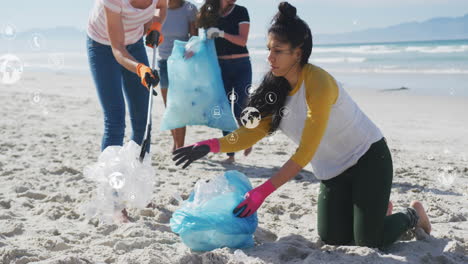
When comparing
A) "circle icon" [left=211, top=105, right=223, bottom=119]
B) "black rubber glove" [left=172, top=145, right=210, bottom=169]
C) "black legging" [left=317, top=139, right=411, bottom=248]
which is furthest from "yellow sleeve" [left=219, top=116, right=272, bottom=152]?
"circle icon" [left=211, top=105, right=223, bottom=119]

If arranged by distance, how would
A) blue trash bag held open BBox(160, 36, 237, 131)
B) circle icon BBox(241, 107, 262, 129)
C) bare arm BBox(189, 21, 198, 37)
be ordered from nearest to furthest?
circle icon BBox(241, 107, 262, 129), blue trash bag held open BBox(160, 36, 237, 131), bare arm BBox(189, 21, 198, 37)

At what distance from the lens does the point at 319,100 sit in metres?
2.56

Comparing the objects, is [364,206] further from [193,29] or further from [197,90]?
[193,29]

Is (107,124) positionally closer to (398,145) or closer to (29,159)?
(29,159)

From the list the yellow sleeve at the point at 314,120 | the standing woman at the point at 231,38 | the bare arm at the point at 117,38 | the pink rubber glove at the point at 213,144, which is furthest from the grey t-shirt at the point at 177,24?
the yellow sleeve at the point at 314,120

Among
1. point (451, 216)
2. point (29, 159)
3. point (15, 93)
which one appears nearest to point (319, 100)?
point (451, 216)

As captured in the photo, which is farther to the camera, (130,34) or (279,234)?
(130,34)

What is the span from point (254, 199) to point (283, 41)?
0.77 metres

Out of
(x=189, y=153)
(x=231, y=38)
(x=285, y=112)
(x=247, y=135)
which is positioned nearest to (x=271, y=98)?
(x=285, y=112)

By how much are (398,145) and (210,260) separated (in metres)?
3.91

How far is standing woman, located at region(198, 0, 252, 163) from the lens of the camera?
4.77 m

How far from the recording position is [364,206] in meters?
2.85

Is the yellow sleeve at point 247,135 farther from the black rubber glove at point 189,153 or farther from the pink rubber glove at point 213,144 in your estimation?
the black rubber glove at point 189,153

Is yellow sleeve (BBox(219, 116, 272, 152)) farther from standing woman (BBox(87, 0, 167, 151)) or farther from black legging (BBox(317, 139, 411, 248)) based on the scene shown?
standing woman (BBox(87, 0, 167, 151))
